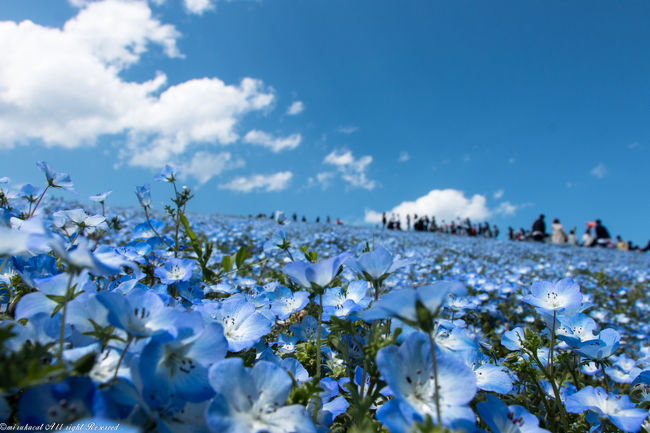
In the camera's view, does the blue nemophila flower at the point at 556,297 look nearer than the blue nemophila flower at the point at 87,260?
No

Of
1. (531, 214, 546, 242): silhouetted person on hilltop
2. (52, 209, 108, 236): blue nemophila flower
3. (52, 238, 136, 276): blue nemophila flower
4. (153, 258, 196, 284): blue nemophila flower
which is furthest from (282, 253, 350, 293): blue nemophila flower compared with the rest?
(531, 214, 546, 242): silhouetted person on hilltop

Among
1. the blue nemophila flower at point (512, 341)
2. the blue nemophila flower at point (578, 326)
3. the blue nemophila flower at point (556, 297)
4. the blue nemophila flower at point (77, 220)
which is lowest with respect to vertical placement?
the blue nemophila flower at point (512, 341)

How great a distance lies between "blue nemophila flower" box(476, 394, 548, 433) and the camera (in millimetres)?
803

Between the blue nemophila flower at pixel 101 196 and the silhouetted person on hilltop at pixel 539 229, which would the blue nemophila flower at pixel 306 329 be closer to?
the blue nemophila flower at pixel 101 196

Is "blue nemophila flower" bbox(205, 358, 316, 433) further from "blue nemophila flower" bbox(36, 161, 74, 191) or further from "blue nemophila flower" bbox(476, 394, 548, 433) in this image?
"blue nemophila flower" bbox(36, 161, 74, 191)

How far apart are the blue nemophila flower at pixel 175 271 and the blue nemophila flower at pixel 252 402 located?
80 centimetres

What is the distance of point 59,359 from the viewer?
1.86 feet

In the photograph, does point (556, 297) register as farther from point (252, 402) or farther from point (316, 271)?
point (252, 402)

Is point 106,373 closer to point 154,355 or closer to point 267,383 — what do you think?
point 154,355

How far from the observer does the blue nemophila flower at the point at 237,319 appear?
98cm

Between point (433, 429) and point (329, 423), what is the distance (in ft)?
1.19

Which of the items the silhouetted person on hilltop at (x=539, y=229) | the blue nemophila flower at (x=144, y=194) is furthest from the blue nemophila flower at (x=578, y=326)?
the silhouetted person on hilltop at (x=539, y=229)

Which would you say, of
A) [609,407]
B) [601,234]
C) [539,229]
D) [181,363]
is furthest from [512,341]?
[601,234]

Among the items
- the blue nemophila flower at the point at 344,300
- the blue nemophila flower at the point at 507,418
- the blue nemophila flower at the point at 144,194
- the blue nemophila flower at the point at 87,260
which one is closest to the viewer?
the blue nemophila flower at the point at 87,260
